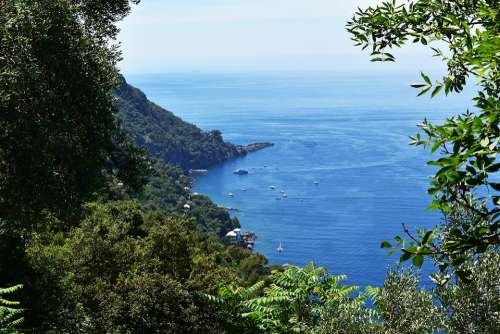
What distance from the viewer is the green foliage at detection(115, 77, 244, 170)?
11550 cm

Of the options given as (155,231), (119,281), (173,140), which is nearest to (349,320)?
(119,281)

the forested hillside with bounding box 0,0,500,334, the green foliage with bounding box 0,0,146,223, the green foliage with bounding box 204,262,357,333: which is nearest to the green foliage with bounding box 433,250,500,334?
the forested hillside with bounding box 0,0,500,334

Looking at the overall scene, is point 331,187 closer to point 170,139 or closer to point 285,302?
point 170,139

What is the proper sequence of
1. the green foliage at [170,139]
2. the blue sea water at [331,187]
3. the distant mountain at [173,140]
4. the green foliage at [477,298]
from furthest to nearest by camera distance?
the distant mountain at [173,140] → the green foliage at [170,139] → the blue sea water at [331,187] → the green foliage at [477,298]

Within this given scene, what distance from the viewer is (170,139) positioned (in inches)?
4715

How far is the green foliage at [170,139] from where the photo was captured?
115500 millimetres

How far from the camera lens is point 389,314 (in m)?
6.04

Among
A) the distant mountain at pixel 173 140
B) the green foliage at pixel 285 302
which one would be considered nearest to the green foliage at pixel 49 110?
the green foliage at pixel 285 302

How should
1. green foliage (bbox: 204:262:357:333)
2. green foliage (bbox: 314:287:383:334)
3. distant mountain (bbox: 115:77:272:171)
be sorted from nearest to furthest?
green foliage (bbox: 314:287:383:334)
green foliage (bbox: 204:262:357:333)
distant mountain (bbox: 115:77:272:171)

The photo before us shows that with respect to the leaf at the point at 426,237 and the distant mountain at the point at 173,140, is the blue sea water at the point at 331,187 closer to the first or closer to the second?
the distant mountain at the point at 173,140

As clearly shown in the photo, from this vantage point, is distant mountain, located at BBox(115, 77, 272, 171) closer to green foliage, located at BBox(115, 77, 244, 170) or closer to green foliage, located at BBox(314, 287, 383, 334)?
green foliage, located at BBox(115, 77, 244, 170)

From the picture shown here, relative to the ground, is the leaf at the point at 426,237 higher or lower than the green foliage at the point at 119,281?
higher

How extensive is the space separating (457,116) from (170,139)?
11873 centimetres

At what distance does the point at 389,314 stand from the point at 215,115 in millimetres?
169617
